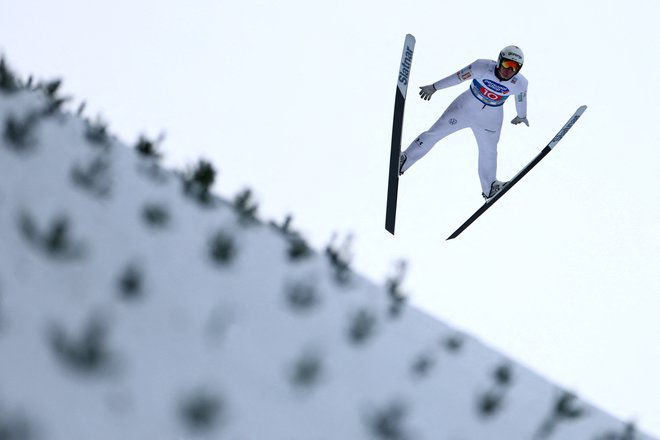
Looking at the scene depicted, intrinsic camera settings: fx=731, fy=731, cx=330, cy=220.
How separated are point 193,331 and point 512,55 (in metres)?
7.27

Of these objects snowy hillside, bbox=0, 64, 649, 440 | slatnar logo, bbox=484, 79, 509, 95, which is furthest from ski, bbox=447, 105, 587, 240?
snowy hillside, bbox=0, 64, 649, 440

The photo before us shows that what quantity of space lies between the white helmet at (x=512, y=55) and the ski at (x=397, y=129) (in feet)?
3.65

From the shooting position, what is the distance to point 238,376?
2.57 m

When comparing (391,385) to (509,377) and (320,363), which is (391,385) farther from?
(509,377)

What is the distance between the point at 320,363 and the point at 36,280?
44.5 inches

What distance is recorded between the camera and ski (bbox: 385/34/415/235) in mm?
9227

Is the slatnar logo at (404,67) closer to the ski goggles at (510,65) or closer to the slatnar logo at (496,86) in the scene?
the slatnar logo at (496,86)

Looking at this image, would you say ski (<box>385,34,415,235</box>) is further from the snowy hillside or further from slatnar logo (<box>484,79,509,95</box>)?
the snowy hillside

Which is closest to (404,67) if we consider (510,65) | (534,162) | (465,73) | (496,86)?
(465,73)

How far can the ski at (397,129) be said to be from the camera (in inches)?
363

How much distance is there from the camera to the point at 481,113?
9.59m

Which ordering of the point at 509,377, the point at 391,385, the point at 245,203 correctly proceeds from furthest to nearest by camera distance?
the point at 245,203, the point at 509,377, the point at 391,385

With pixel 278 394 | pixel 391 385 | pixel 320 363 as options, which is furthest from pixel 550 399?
pixel 278 394

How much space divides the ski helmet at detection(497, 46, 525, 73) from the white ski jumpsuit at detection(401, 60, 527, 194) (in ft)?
0.57
